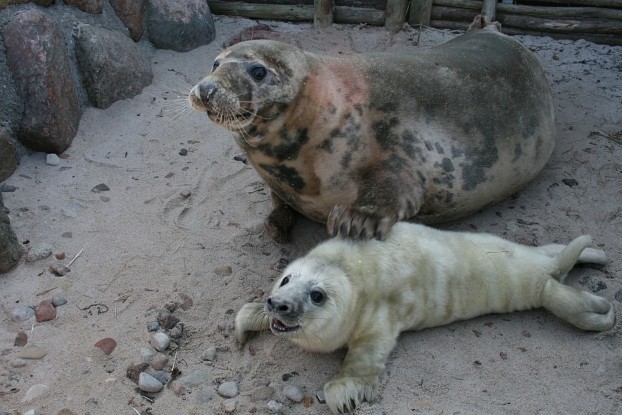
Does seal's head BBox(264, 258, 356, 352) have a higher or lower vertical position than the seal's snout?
lower

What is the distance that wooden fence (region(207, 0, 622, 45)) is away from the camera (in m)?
5.36

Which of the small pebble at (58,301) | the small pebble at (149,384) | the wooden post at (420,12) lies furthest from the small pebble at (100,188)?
the wooden post at (420,12)

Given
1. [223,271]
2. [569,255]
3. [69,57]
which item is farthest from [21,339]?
[569,255]

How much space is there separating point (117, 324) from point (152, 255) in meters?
0.50

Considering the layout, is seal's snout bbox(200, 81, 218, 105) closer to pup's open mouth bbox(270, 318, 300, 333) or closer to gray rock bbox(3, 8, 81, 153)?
pup's open mouth bbox(270, 318, 300, 333)

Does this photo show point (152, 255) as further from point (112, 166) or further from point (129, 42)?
point (129, 42)

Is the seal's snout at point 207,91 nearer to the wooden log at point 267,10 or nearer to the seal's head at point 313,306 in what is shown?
the seal's head at point 313,306

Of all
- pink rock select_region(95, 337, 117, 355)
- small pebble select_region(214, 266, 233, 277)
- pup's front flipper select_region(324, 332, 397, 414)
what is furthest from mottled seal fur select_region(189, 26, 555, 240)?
pink rock select_region(95, 337, 117, 355)

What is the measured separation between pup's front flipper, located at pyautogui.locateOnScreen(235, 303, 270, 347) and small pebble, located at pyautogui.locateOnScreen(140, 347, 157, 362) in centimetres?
33

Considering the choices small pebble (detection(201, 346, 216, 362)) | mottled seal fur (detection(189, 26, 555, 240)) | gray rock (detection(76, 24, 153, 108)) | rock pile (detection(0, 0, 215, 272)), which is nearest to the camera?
small pebble (detection(201, 346, 216, 362))

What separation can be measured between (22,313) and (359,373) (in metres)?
1.48

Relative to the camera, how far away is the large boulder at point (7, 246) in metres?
3.34

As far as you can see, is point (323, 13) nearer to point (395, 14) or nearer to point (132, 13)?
point (395, 14)

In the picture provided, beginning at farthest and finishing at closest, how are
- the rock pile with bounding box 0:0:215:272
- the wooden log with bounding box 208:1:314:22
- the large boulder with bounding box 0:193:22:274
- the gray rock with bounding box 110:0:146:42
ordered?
the wooden log with bounding box 208:1:314:22 < the gray rock with bounding box 110:0:146:42 < the rock pile with bounding box 0:0:215:272 < the large boulder with bounding box 0:193:22:274
